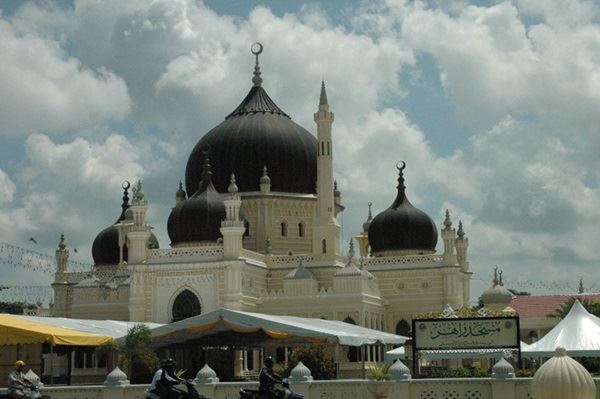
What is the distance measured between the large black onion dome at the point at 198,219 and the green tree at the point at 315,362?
64.0 ft

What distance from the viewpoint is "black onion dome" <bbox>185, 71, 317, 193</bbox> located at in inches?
2292

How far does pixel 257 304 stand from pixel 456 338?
23.7 metres

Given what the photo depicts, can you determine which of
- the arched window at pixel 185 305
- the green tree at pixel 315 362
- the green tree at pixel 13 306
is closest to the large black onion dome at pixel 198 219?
the arched window at pixel 185 305

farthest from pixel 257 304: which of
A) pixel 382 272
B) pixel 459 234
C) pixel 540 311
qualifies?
pixel 540 311

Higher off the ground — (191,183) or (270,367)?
(191,183)

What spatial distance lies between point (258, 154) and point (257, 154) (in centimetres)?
6

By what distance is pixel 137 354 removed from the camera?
34812 mm

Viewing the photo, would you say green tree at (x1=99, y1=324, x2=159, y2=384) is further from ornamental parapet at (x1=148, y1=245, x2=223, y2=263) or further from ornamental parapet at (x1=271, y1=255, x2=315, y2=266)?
ornamental parapet at (x1=271, y1=255, x2=315, y2=266)

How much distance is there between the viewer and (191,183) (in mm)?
60000

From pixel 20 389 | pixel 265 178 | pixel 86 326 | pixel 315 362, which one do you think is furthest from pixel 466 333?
pixel 265 178

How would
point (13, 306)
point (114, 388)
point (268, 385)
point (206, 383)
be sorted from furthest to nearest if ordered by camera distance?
point (13, 306), point (114, 388), point (206, 383), point (268, 385)

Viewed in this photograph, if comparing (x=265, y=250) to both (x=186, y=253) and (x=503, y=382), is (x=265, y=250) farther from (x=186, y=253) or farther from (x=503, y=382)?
(x=503, y=382)

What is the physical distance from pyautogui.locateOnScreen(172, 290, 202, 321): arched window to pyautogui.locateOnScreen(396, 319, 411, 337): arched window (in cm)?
1085

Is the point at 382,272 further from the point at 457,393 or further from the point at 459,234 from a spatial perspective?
the point at 457,393
